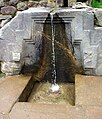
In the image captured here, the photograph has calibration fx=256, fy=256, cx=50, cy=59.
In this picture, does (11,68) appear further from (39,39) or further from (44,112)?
(44,112)

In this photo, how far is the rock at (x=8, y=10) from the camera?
3.75m

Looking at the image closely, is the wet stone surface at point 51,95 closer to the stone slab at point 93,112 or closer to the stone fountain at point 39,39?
the stone fountain at point 39,39

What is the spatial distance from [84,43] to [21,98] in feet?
3.45

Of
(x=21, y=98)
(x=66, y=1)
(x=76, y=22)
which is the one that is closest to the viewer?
(x=21, y=98)

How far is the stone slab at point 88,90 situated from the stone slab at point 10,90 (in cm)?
62

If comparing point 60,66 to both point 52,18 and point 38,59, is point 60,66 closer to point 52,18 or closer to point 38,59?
point 38,59

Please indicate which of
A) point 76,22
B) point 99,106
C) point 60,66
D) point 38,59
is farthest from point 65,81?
point 99,106

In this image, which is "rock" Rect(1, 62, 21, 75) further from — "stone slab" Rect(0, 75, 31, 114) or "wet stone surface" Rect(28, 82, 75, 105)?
"wet stone surface" Rect(28, 82, 75, 105)

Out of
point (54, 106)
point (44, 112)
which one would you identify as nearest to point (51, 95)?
point (54, 106)

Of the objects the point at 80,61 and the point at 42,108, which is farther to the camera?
the point at 80,61

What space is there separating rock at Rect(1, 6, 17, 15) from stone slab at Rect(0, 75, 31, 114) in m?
1.02

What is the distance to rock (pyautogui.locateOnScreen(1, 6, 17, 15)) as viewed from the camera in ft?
12.3

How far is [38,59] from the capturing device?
3.39 meters

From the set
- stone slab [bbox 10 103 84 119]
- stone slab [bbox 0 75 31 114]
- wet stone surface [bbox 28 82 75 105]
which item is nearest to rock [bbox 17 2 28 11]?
stone slab [bbox 0 75 31 114]
